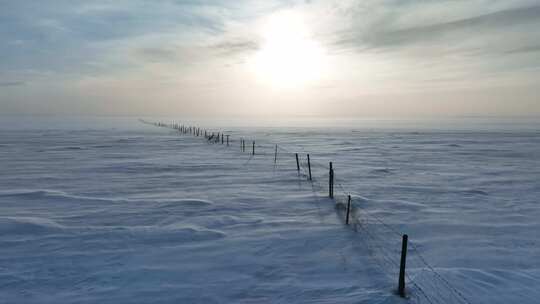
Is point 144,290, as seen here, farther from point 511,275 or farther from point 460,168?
point 460,168

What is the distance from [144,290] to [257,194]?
7345mm

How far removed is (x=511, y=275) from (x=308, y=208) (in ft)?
18.9

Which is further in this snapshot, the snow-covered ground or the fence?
the snow-covered ground

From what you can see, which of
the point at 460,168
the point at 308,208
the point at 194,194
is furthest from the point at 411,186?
the point at 194,194

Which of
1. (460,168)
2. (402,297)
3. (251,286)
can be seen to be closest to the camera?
(402,297)

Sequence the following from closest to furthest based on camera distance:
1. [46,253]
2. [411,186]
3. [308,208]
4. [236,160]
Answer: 1. [46,253]
2. [308,208]
3. [411,186]
4. [236,160]

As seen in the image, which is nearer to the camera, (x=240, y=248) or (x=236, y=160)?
(x=240, y=248)

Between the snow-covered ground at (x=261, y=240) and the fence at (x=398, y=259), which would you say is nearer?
the fence at (x=398, y=259)

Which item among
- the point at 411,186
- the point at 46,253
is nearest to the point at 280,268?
the point at 46,253

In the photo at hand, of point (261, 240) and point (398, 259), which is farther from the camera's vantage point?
point (261, 240)

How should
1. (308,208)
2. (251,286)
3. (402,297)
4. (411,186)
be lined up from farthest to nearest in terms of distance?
(411,186) < (308,208) < (251,286) < (402,297)

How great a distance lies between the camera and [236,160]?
23469 mm

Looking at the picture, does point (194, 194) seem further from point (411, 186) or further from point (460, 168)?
point (460, 168)

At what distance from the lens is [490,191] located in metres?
14.2
